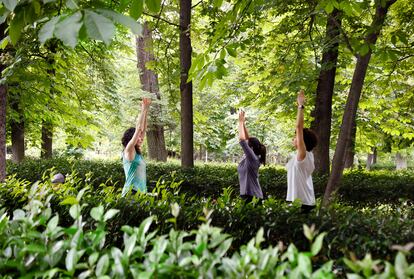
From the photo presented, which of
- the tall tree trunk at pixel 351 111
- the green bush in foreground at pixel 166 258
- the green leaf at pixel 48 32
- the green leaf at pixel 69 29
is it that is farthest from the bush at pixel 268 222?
the green leaf at pixel 69 29

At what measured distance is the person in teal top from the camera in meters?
4.85

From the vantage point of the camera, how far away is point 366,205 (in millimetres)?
7547

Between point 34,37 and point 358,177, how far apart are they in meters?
7.07

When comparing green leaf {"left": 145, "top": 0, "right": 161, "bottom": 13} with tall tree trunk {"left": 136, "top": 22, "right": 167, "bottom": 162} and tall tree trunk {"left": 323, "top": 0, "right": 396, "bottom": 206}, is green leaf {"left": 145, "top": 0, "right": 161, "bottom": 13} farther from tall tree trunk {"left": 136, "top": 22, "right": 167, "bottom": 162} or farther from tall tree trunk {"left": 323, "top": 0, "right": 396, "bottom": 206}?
tall tree trunk {"left": 136, "top": 22, "right": 167, "bottom": 162}

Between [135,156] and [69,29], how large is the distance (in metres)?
3.86

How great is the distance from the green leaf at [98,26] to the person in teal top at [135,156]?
355 centimetres

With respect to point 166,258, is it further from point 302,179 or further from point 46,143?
point 46,143

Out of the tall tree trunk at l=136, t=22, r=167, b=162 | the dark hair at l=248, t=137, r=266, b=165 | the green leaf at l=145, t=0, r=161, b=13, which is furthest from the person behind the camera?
the tall tree trunk at l=136, t=22, r=167, b=162

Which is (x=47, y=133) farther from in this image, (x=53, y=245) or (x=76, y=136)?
(x=53, y=245)

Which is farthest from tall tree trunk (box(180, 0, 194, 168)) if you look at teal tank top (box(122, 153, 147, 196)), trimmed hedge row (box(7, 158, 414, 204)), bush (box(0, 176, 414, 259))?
bush (box(0, 176, 414, 259))

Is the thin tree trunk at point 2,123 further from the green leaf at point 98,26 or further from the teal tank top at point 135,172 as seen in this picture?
the green leaf at point 98,26

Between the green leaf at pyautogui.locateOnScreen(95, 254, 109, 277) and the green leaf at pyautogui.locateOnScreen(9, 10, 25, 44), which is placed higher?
the green leaf at pyautogui.locateOnScreen(9, 10, 25, 44)

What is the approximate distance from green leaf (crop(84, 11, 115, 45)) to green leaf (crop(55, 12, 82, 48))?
3 centimetres

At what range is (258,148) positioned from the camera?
584cm
